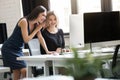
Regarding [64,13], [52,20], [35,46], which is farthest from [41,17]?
[64,13]

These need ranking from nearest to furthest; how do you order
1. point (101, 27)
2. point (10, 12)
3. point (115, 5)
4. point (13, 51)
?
1. point (101, 27)
2. point (13, 51)
3. point (115, 5)
4. point (10, 12)

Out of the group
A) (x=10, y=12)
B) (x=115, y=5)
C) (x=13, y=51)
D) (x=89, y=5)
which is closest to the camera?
(x=13, y=51)

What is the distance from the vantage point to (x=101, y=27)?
307 centimetres

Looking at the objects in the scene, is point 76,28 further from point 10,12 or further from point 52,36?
point 10,12

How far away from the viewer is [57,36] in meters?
4.04

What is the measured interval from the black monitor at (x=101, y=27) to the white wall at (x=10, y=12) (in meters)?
3.00

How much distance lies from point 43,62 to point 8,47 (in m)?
0.77

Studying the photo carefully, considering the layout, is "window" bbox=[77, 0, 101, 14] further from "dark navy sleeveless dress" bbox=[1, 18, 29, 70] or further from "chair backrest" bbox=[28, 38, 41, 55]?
"dark navy sleeveless dress" bbox=[1, 18, 29, 70]

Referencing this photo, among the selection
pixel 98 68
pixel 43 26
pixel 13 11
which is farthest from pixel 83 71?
pixel 13 11

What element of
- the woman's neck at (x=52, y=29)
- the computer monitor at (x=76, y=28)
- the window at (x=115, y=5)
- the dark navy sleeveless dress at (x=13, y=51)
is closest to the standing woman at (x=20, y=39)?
the dark navy sleeveless dress at (x=13, y=51)

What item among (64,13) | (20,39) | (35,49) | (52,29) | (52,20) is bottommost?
(35,49)

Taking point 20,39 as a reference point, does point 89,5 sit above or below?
above

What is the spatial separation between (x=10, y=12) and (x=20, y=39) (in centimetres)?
242

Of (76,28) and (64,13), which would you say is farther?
(64,13)
